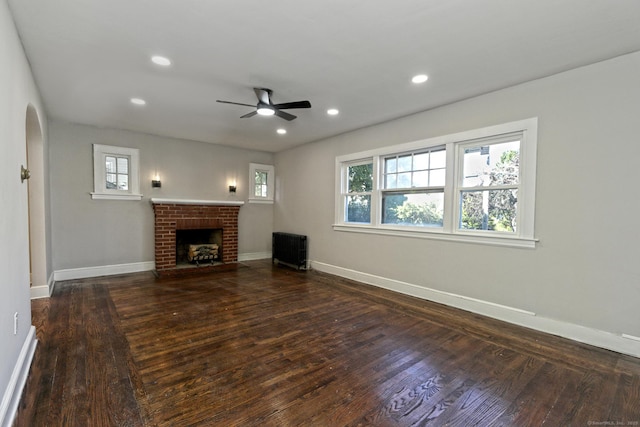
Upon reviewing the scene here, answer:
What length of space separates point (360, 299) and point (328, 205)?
2199mm

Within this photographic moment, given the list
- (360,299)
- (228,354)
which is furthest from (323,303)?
(228,354)

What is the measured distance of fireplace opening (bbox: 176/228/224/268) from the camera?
6.11 metres

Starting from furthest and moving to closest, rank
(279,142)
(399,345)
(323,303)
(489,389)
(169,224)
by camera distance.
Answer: (279,142), (169,224), (323,303), (399,345), (489,389)

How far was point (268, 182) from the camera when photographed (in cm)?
735

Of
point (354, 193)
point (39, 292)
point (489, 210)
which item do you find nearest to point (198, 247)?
point (39, 292)

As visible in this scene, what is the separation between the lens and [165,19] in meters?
2.23

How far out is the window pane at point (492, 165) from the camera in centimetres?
339

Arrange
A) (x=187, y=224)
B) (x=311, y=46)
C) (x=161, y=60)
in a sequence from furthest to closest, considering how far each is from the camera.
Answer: (x=187, y=224) < (x=161, y=60) < (x=311, y=46)

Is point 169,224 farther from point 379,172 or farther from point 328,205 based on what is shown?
point 379,172

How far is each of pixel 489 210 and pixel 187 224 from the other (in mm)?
5387

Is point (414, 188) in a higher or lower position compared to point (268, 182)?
lower

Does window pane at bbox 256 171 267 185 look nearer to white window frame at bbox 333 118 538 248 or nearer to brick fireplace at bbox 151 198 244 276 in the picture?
brick fireplace at bbox 151 198 244 276

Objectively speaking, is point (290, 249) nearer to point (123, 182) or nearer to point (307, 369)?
point (123, 182)

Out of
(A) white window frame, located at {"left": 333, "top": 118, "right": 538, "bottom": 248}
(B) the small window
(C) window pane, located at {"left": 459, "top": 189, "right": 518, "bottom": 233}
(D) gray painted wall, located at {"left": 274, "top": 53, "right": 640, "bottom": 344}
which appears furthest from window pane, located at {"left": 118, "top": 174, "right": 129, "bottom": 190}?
(C) window pane, located at {"left": 459, "top": 189, "right": 518, "bottom": 233}
